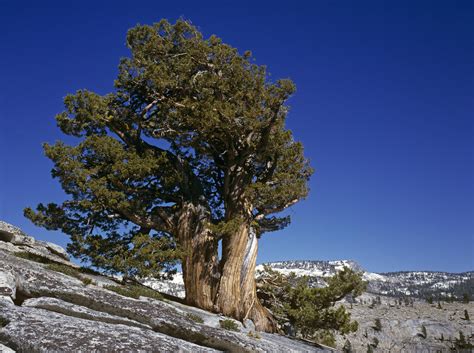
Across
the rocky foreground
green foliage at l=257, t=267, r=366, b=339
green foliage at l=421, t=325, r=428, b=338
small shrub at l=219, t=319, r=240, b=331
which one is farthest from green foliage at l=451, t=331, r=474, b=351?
small shrub at l=219, t=319, r=240, b=331

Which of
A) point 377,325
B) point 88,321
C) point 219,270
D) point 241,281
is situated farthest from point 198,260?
point 377,325

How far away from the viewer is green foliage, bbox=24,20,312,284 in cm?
1784

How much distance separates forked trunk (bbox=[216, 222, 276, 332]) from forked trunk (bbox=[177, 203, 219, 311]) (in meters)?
0.42

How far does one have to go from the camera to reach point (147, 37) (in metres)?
22.2

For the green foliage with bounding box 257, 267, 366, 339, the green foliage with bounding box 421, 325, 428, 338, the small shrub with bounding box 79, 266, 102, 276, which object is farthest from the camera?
the green foliage with bounding box 421, 325, 428, 338

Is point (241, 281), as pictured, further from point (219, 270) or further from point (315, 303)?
point (315, 303)

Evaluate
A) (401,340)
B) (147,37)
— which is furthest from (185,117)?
(401,340)

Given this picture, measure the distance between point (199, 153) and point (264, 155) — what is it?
3.41 metres

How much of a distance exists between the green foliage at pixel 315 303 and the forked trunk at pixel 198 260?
4.00 m

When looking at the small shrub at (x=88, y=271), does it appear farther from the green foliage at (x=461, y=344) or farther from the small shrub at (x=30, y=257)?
the green foliage at (x=461, y=344)

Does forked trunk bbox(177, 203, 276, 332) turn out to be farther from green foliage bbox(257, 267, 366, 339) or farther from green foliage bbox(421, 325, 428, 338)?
green foliage bbox(421, 325, 428, 338)

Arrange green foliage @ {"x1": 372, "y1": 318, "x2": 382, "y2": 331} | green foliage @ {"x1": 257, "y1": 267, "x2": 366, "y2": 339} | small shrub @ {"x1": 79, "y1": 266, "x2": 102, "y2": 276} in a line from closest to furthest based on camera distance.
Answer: small shrub @ {"x1": 79, "y1": 266, "x2": 102, "y2": 276} < green foliage @ {"x1": 257, "y1": 267, "x2": 366, "y2": 339} < green foliage @ {"x1": 372, "y1": 318, "x2": 382, "y2": 331}

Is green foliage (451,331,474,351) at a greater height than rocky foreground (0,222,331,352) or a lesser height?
greater

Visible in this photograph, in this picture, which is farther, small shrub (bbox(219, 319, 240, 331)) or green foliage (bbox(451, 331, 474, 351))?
green foliage (bbox(451, 331, 474, 351))
